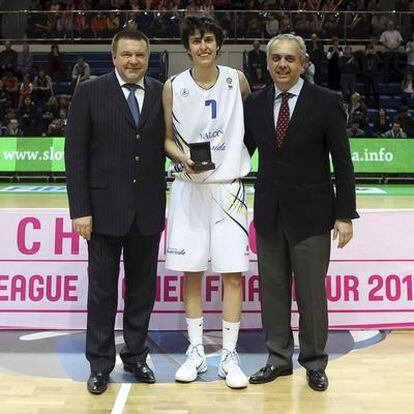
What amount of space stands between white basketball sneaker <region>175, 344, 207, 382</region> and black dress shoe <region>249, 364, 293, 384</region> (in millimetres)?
315

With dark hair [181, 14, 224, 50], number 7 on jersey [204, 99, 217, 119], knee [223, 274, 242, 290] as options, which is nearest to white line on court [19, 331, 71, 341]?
knee [223, 274, 242, 290]

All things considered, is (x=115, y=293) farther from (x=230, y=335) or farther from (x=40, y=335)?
(x=40, y=335)

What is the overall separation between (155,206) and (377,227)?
1836 mm

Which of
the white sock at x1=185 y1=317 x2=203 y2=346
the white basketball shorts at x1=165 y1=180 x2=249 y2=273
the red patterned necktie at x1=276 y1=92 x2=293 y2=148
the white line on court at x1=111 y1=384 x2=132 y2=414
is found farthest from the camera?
the white sock at x1=185 y1=317 x2=203 y2=346

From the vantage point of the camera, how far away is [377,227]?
4652mm

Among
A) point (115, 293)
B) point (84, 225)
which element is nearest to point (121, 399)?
point (115, 293)

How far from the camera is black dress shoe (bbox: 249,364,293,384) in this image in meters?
3.71

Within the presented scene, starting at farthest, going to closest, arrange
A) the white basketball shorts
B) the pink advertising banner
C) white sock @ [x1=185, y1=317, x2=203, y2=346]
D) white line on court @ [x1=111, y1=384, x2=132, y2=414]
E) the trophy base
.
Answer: the pink advertising banner, white sock @ [x1=185, y1=317, x2=203, y2=346], the white basketball shorts, the trophy base, white line on court @ [x1=111, y1=384, x2=132, y2=414]

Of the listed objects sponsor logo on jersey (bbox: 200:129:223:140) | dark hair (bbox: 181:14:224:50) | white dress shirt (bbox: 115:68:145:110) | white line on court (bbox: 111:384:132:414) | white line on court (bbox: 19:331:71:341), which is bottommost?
white line on court (bbox: 19:331:71:341)

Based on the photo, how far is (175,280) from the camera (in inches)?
182

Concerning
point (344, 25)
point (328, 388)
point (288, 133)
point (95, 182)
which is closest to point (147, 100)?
point (95, 182)

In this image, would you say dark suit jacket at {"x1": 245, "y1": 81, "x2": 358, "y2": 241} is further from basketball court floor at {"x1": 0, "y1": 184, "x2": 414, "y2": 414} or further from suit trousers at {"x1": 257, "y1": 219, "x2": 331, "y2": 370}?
basketball court floor at {"x1": 0, "y1": 184, "x2": 414, "y2": 414}

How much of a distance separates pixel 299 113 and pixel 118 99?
1.03m

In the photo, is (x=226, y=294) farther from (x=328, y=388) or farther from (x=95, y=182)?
(x=95, y=182)
